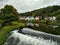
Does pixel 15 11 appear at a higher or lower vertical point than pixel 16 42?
higher

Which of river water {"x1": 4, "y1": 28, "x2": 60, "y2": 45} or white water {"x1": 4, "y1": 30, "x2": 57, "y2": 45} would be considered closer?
river water {"x1": 4, "y1": 28, "x2": 60, "y2": 45}

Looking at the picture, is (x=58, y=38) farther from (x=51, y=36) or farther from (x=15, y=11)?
(x=15, y=11)

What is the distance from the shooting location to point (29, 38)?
11.8 meters

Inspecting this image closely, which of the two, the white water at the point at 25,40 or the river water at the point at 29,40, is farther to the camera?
the white water at the point at 25,40

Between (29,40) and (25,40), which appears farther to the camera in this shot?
(25,40)

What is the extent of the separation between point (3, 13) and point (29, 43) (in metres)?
18.5

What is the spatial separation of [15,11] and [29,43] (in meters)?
17.6

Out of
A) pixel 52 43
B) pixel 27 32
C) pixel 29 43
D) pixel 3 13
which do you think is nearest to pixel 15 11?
pixel 3 13

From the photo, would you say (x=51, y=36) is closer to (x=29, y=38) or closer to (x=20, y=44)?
(x=29, y=38)

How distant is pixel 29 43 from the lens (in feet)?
37.7

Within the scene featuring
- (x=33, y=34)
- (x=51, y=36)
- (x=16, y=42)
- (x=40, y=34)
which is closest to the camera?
(x=51, y=36)

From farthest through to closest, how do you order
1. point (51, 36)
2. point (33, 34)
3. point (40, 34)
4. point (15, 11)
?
point (15, 11) → point (33, 34) → point (40, 34) → point (51, 36)

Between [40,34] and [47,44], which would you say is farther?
[40,34]

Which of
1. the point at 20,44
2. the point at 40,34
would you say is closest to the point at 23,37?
the point at 20,44
